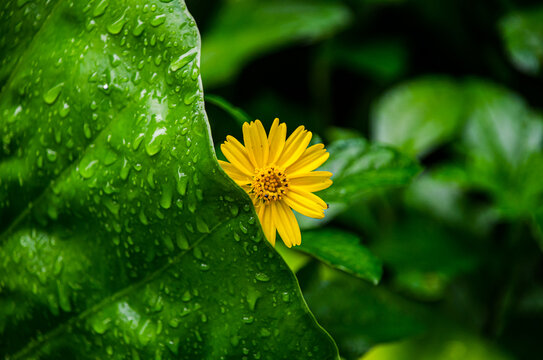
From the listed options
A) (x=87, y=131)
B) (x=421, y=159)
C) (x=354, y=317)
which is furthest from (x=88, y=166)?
(x=421, y=159)

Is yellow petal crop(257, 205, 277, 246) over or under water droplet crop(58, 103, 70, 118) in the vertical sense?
under

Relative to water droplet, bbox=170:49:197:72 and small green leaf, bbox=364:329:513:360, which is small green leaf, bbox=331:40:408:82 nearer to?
small green leaf, bbox=364:329:513:360

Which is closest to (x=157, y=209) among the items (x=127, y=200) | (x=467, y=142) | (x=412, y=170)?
(x=127, y=200)

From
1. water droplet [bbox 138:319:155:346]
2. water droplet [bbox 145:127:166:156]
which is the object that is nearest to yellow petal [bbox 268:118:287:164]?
water droplet [bbox 145:127:166:156]

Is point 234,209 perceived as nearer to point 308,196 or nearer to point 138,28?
point 308,196

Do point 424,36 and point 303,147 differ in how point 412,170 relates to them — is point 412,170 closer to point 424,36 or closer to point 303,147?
point 303,147

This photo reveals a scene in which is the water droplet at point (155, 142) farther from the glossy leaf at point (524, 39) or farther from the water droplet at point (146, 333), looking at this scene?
the glossy leaf at point (524, 39)

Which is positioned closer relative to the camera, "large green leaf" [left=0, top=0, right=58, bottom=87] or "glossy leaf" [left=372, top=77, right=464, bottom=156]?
"large green leaf" [left=0, top=0, right=58, bottom=87]

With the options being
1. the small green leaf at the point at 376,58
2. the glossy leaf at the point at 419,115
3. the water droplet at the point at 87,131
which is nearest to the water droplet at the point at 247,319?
the water droplet at the point at 87,131
